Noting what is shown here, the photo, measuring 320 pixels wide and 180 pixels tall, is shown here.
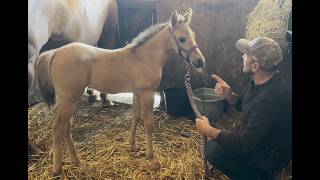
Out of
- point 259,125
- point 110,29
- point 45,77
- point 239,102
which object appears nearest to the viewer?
point 259,125

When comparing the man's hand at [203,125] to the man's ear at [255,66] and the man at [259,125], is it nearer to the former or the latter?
the man at [259,125]

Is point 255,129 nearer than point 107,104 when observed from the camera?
Yes

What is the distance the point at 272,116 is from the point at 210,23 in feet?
2.01

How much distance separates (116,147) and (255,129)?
777mm

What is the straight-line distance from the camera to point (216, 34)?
2020 millimetres

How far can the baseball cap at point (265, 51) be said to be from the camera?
5.86 ft

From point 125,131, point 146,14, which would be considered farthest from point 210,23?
point 125,131

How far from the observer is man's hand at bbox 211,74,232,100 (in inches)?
77.8

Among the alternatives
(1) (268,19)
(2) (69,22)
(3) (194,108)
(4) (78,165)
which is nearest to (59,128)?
(4) (78,165)

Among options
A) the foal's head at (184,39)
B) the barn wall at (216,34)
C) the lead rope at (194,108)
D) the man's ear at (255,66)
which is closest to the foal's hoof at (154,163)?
the lead rope at (194,108)

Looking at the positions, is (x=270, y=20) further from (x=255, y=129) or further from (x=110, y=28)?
(x=110, y=28)

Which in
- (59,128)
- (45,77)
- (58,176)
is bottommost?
(58,176)

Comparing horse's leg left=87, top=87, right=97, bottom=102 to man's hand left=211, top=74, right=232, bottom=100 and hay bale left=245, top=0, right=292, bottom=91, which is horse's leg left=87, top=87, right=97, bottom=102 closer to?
man's hand left=211, top=74, right=232, bottom=100
